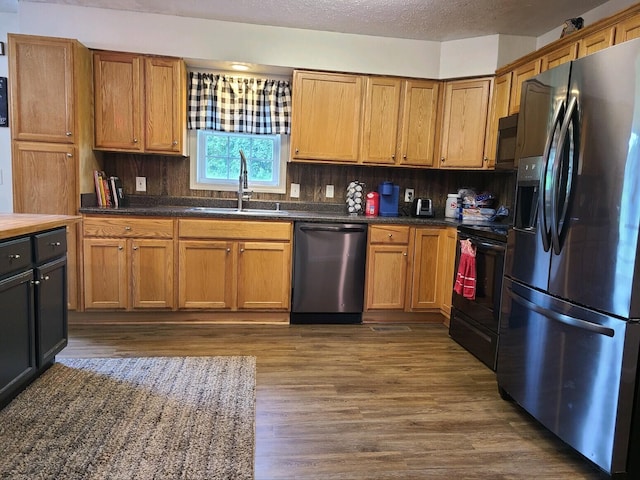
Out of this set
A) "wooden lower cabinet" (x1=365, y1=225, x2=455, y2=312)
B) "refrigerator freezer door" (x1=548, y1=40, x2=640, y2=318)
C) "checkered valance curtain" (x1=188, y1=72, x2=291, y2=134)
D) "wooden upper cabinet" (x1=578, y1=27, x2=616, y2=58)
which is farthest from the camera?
"checkered valance curtain" (x1=188, y1=72, x2=291, y2=134)

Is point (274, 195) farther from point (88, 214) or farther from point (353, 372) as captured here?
point (353, 372)

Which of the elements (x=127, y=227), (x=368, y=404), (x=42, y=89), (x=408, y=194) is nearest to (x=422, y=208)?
(x=408, y=194)

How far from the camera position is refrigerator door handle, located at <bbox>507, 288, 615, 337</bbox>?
69.7 inches

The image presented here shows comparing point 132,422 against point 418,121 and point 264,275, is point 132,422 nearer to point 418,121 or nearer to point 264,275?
point 264,275

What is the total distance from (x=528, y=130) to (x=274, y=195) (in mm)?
2390

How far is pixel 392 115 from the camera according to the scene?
3.89m

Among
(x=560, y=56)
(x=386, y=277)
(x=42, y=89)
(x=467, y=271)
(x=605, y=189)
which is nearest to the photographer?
(x=605, y=189)

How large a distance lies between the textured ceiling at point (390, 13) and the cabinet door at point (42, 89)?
1.47ft

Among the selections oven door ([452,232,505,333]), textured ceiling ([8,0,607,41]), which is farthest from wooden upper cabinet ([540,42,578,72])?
oven door ([452,232,505,333])

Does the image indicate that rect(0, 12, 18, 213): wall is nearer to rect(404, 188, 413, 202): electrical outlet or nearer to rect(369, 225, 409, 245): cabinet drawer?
rect(369, 225, 409, 245): cabinet drawer

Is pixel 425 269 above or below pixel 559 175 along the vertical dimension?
below

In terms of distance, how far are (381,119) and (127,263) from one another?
247 cm

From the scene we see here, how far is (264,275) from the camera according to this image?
142 inches

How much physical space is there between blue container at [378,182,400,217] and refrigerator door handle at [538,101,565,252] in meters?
2.00
